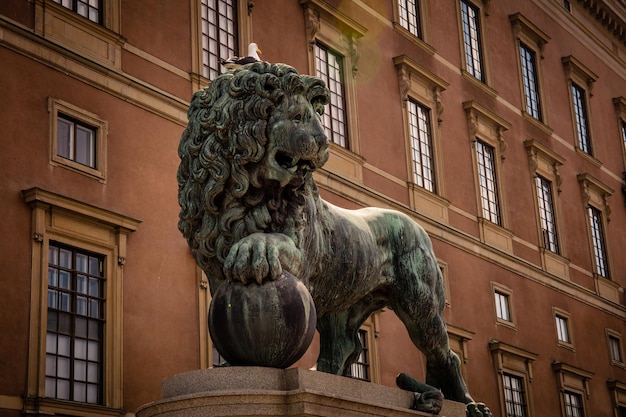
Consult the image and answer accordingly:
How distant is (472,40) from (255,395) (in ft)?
85.9

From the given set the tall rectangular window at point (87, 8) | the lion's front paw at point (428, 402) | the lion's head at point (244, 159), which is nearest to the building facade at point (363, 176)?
the tall rectangular window at point (87, 8)

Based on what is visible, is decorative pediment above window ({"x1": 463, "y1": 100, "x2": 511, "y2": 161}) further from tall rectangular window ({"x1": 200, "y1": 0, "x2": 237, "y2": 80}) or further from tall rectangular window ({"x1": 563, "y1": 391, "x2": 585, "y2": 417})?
tall rectangular window ({"x1": 200, "y1": 0, "x2": 237, "y2": 80})

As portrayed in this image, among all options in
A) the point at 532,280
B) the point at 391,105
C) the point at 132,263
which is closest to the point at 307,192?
the point at 132,263

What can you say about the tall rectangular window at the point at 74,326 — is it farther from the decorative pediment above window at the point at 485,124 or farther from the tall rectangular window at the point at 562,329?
the tall rectangular window at the point at 562,329

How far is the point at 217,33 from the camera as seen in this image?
21141mm

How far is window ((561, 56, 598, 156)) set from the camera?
35.4m

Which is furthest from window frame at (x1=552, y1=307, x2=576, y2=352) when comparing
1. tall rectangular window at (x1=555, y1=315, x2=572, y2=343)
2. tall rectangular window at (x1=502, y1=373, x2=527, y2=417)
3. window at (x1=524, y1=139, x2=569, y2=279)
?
tall rectangular window at (x1=502, y1=373, x2=527, y2=417)

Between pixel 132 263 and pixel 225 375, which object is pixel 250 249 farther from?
pixel 132 263

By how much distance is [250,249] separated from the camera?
5.80 metres

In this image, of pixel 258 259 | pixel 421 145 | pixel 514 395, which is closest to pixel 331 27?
pixel 421 145

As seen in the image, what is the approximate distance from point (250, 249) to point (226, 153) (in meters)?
0.53

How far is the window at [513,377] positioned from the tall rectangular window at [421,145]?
4155 millimetres

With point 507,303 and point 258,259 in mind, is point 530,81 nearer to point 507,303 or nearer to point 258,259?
point 507,303

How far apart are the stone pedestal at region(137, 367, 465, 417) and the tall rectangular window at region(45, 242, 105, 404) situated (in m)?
10.6
